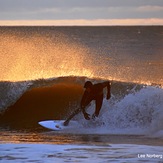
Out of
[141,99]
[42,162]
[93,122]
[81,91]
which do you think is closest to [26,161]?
[42,162]

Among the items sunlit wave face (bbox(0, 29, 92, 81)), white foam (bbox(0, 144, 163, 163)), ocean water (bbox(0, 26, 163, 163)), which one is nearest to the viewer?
white foam (bbox(0, 144, 163, 163))

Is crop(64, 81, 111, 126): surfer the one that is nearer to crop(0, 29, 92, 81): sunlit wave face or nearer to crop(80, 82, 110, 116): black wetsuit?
crop(80, 82, 110, 116): black wetsuit

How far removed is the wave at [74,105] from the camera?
2084 centimetres

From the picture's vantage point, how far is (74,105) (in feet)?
77.9

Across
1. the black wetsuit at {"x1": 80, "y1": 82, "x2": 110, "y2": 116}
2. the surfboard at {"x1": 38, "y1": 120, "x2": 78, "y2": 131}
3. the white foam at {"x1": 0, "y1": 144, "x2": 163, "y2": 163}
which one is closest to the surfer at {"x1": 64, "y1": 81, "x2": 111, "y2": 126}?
the black wetsuit at {"x1": 80, "y1": 82, "x2": 110, "y2": 116}

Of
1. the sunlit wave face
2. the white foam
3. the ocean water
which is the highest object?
the sunlit wave face

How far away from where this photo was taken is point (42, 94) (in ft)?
82.8

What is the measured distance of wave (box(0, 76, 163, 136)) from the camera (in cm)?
2084

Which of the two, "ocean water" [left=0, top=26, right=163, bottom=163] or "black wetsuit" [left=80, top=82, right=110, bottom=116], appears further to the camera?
"black wetsuit" [left=80, top=82, right=110, bottom=116]

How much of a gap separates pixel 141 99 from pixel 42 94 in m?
4.54

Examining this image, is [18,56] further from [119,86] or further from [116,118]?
[116,118]

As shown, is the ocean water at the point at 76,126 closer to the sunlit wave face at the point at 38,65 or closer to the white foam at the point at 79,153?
the white foam at the point at 79,153

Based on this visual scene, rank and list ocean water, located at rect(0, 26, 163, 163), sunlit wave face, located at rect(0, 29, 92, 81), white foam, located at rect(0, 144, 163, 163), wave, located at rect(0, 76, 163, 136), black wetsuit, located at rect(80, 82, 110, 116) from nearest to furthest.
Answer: white foam, located at rect(0, 144, 163, 163), ocean water, located at rect(0, 26, 163, 163), wave, located at rect(0, 76, 163, 136), black wetsuit, located at rect(80, 82, 110, 116), sunlit wave face, located at rect(0, 29, 92, 81)

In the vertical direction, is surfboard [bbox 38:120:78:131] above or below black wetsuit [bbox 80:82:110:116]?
below
